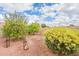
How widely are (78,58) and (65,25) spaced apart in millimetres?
388

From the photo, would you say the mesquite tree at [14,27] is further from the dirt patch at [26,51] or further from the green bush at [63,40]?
the green bush at [63,40]

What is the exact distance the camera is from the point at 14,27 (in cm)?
310

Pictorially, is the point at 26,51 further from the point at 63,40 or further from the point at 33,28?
the point at 63,40

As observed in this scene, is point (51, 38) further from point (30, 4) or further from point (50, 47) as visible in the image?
point (30, 4)

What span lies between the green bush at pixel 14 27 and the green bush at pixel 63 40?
10.3 inches

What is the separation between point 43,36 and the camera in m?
3.11

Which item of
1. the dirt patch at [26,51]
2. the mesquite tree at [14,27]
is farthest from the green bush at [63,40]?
the mesquite tree at [14,27]

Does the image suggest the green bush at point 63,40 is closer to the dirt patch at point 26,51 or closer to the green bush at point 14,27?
the dirt patch at point 26,51

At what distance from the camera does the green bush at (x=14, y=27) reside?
309 centimetres

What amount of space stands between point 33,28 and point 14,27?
21cm

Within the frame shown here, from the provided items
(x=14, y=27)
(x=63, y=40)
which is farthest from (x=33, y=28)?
(x=63, y=40)

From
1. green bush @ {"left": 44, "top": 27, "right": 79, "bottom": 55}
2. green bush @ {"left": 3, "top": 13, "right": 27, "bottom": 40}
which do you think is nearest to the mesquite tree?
green bush @ {"left": 3, "top": 13, "right": 27, "bottom": 40}

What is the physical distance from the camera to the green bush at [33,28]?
3.10 metres

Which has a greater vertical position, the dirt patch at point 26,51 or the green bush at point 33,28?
the green bush at point 33,28
